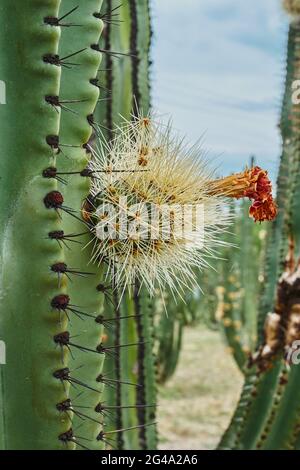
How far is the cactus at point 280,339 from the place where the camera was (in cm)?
261

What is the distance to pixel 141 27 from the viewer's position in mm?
2465

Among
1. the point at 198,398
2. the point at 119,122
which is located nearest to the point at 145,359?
the point at 119,122

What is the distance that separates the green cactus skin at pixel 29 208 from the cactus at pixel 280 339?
1.47 meters

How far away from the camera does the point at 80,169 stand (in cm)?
138

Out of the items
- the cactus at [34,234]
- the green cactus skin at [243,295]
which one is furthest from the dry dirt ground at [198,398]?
the cactus at [34,234]

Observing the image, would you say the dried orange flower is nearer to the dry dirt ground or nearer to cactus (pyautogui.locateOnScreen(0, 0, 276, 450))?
cactus (pyautogui.locateOnScreen(0, 0, 276, 450))

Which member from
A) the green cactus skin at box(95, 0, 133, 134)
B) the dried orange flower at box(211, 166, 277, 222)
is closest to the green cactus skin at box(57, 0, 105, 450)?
the dried orange flower at box(211, 166, 277, 222)

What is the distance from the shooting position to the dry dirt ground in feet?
19.3

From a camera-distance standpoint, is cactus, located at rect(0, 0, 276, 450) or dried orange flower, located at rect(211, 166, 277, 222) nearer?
cactus, located at rect(0, 0, 276, 450)

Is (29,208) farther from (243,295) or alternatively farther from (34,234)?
(243,295)

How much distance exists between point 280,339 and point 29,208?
1610 millimetres

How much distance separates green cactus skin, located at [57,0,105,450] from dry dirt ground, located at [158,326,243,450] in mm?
3367

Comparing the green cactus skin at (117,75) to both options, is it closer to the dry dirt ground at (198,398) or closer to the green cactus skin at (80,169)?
the green cactus skin at (80,169)

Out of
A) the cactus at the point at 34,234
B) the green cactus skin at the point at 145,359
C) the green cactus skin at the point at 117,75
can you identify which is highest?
the green cactus skin at the point at 117,75
